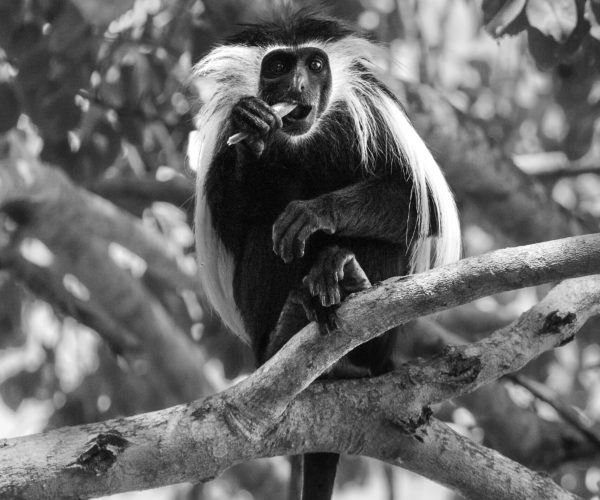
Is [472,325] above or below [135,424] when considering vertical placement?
below

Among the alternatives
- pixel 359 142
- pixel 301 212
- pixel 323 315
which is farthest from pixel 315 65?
pixel 323 315

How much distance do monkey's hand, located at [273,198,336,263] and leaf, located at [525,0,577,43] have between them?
916mm

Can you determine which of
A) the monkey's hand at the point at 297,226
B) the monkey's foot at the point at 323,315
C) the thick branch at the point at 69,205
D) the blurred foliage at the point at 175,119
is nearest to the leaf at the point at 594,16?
the blurred foliage at the point at 175,119

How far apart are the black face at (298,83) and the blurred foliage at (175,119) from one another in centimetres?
43

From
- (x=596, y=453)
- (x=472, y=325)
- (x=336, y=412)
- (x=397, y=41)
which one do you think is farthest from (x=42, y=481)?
(x=397, y=41)

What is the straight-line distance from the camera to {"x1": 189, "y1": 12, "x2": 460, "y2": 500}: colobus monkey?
2.61 meters

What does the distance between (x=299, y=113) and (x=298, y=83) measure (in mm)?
104

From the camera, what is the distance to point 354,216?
8.71 ft

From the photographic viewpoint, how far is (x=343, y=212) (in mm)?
2643

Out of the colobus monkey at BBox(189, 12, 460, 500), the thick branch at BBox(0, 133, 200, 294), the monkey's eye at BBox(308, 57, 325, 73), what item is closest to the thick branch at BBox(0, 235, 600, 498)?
the colobus monkey at BBox(189, 12, 460, 500)

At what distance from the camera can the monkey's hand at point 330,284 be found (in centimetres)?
220

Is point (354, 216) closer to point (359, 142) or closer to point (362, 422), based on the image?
point (359, 142)

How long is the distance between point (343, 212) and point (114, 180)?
7.17ft

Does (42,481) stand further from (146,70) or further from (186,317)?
(186,317)
